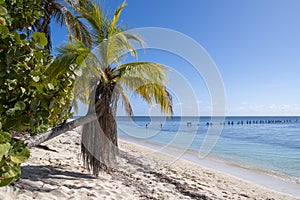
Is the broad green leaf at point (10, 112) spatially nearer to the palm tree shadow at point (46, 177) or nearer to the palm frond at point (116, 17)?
the palm tree shadow at point (46, 177)

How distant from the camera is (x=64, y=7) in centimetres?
757

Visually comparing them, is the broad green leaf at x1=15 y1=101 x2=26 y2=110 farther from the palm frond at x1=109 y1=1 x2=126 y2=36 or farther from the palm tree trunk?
the palm frond at x1=109 y1=1 x2=126 y2=36

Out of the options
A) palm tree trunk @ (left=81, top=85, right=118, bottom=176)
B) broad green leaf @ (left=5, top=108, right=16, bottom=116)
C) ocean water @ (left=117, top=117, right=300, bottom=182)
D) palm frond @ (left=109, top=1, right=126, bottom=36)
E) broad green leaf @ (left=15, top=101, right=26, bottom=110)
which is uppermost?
palm frond @ (left=109, top=1, right=126, bottom=36)

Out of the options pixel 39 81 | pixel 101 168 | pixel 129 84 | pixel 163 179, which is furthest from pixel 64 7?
pixel 39 81

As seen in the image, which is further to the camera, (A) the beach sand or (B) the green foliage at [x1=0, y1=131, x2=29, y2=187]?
→ (A) the beach sand

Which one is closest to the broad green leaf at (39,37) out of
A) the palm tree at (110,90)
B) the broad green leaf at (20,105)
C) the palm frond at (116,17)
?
the broad green leaf at (20,105)

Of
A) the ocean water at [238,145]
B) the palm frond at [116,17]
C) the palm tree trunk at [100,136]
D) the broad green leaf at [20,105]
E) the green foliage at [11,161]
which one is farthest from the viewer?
the ocean water at [238,145]

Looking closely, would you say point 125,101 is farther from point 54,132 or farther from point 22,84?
point 22,84

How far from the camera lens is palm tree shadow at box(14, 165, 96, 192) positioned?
12.1 feet

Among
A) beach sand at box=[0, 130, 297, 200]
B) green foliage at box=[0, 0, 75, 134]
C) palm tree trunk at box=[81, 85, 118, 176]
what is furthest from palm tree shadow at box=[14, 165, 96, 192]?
green foliage at box=[0, 0, 75, 134]

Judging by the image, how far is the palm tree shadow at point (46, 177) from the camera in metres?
3.69

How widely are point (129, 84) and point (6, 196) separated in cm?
272

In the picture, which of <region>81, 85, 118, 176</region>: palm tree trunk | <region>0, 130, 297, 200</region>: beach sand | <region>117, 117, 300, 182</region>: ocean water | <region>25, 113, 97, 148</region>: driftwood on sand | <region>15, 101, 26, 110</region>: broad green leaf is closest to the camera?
<region>15, 101, 26, 110</region>: broad green leaf

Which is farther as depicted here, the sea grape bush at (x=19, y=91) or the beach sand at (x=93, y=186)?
the beach sand at (x=93, y=186)
